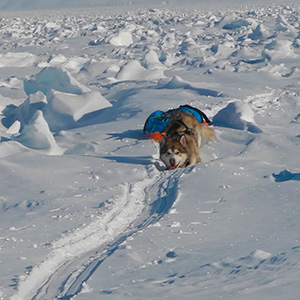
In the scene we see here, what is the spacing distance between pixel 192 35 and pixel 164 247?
16.9m

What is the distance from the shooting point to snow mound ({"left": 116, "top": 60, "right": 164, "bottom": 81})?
1152 centimetres

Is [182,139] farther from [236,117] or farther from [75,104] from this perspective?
[75,104]

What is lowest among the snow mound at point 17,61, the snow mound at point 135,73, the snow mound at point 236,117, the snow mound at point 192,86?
the snow mound at point 17,61

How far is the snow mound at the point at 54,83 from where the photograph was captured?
967 centimetres

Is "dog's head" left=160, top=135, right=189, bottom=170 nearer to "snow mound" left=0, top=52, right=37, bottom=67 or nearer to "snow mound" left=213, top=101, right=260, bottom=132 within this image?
"snow mound" left=213, top=101, right=260, bottom=132

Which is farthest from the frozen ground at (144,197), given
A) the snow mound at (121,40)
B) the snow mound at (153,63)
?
the snow mound at (121,40)

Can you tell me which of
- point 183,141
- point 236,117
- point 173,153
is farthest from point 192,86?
point 173,153

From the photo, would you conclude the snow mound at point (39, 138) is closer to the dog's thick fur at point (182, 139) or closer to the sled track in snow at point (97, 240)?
the dog's thick fur at point (182, 139)

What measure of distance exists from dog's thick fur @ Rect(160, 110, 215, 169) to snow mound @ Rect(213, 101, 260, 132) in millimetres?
532

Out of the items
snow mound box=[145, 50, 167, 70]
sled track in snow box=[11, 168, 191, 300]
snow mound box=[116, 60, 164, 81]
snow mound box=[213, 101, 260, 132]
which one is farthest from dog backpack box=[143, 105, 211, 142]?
snow mound box=[145, 50, 167, 70]

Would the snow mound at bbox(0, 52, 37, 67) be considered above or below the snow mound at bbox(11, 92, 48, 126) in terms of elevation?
below

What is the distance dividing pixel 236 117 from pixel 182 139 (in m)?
1.42

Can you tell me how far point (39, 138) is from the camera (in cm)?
662

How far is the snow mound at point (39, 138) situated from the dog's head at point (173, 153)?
3.56 feet
